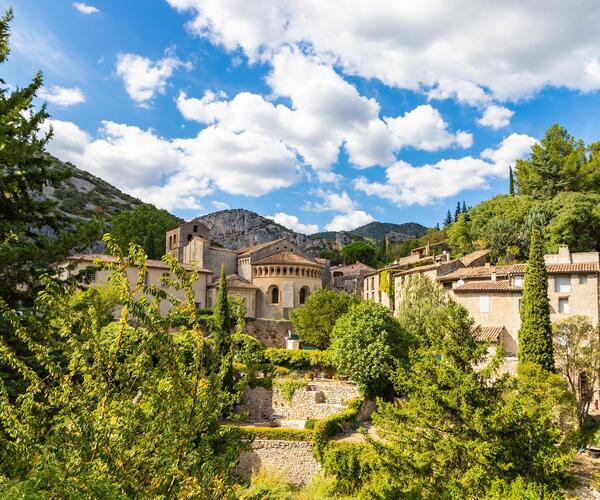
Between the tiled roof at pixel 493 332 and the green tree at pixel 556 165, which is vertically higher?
the green tree at pixel 556 165

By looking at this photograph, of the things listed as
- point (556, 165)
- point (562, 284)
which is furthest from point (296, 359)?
point (556, 165)

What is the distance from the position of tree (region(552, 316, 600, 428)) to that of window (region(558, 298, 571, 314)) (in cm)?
405

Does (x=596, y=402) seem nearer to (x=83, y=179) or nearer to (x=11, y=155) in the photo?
(x=11, y=155)

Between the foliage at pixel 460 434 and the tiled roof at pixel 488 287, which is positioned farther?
the tiled roof at pixel 488 287

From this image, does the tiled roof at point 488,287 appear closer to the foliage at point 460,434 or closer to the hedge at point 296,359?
the hedge at point 296,359

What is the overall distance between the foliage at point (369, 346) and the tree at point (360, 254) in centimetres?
6616

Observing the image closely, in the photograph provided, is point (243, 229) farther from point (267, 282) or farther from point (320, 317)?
point (320, 317)

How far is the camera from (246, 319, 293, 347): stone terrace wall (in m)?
41.4

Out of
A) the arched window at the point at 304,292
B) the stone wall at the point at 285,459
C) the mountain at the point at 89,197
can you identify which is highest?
the mountain at the point at 89,197

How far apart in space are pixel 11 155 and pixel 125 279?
4416 millimetres

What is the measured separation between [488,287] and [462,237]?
78.4 ft

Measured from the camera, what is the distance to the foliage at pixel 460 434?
11.5m

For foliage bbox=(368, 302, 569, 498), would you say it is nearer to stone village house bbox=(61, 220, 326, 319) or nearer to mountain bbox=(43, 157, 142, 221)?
stone village house bbox=(61, 220, 326, 319)

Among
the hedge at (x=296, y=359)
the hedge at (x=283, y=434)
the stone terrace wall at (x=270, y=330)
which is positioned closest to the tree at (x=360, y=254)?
the stone terrace wall at (x=270, y=330)
